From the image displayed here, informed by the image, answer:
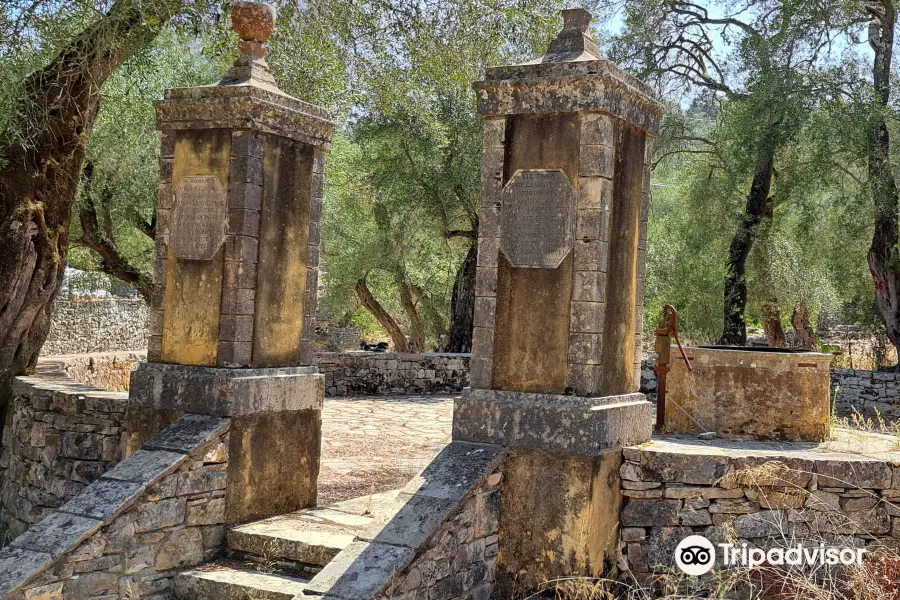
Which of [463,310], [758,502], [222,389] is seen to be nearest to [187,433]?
[222,389]

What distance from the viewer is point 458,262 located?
68.5 feet

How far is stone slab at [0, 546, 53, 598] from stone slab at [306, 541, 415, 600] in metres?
1.73

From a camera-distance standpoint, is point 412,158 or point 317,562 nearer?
point 317,562

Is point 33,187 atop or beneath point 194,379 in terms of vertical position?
atop

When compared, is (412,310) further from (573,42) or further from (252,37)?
(573,42)

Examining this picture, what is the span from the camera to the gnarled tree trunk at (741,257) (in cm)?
1708

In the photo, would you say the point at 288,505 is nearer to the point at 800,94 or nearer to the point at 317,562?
the point at 317,562

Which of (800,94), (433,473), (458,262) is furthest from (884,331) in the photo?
(433,473)

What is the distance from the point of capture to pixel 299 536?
612cm

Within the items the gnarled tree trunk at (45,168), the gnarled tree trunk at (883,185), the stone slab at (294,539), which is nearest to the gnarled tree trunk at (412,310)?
the gnarled tree trunk at (883,185)

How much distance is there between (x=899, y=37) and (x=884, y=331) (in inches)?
223

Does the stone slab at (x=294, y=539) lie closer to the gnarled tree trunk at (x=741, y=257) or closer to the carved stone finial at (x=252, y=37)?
the carved stone finial at (x=252, y=37)

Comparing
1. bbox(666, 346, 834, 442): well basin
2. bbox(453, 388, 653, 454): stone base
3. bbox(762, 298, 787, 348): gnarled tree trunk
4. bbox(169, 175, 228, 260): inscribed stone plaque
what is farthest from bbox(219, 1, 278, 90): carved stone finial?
bbox(762, 298, 787, 348): gnarled tree trunk

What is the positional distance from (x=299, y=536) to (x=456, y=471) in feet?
4.65
